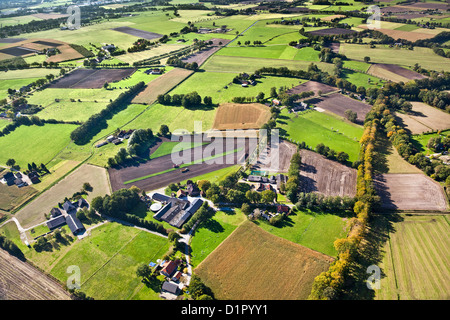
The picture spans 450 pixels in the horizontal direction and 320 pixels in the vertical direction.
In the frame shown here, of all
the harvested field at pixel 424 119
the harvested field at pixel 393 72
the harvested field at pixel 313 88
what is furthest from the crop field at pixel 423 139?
the harvested field at pixel 393 72

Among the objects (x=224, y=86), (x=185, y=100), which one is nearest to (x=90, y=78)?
(x=185, y=100)

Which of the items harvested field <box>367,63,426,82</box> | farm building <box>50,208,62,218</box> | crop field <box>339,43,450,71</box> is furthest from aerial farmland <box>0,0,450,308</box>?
crop field <box>339,43,450,71</box>

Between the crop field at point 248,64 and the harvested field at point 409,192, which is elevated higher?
the crop field at point 248,64

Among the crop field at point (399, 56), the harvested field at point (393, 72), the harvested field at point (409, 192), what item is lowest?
the harvested field at point (409, 192)

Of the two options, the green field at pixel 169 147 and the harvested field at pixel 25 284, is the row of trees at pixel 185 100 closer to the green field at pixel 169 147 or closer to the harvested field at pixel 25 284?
the green field at pixel 169 147

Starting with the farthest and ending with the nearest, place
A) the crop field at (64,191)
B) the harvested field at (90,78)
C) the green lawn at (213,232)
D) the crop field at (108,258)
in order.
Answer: the harvested field at (90,78)
the crop field at (64,191)
the green lawn at (213,232)
the crop field at (108,258)

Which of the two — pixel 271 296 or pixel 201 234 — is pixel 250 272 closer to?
pixel 271 296

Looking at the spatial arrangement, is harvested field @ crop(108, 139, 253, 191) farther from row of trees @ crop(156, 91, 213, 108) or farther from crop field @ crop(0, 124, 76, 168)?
row of trees @ crop(156, 91, 213, 108)
